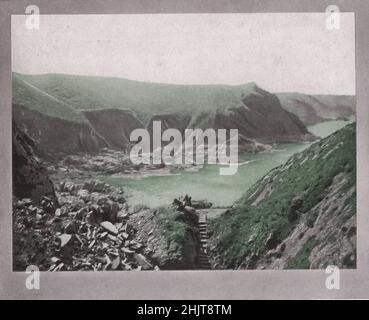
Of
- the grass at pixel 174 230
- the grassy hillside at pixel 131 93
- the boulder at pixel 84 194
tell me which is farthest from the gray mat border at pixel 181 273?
the boulder at pixel 84 194

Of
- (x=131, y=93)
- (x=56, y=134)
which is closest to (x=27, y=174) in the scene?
(x=56, y=134)

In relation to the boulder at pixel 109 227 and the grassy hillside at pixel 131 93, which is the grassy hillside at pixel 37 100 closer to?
the grassy hillside at pixel 131 93

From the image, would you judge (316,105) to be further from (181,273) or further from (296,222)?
(181,273)

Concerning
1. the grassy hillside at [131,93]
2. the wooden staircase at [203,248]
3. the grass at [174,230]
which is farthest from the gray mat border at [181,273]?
the grassy hillside at [131,93]

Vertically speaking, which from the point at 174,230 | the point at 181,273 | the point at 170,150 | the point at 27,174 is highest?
the point at 170,150

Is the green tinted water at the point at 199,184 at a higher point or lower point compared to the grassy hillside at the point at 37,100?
lower

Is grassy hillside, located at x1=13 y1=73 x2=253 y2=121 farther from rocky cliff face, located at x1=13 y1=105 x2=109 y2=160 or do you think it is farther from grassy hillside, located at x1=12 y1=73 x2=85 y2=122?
rocky cliff face, located at x1=13 y1=105 x2=109 y2=160
